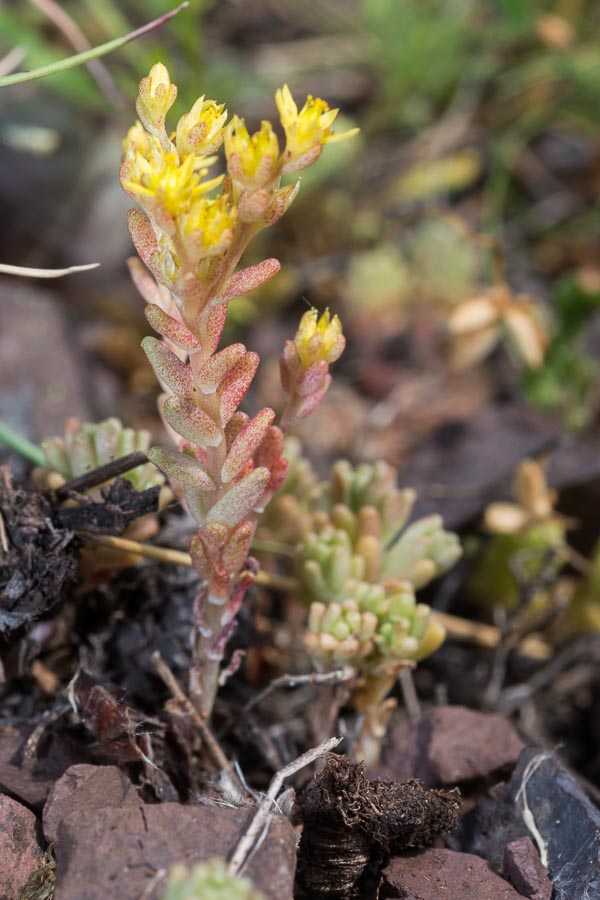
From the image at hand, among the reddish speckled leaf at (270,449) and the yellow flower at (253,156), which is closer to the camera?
the yellow flower at (253,156)

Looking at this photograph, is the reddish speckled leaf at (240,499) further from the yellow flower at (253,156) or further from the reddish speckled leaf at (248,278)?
the yellow flower at (253,156)

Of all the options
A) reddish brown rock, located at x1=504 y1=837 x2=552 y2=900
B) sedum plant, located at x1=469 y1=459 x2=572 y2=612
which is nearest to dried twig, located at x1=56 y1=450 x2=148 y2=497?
reddish brown rock, located at x1=504 y1=837 x2=552 y2=900

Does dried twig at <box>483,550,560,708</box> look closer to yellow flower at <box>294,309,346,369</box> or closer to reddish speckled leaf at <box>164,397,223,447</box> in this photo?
yellow flower at <box>294,309,346,369</box>

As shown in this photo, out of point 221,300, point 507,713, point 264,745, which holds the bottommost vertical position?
point 507,713

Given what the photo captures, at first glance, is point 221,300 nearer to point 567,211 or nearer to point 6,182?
point 6,182

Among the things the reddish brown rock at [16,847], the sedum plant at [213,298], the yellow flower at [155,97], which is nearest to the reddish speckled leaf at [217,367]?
the sedum plant at [213,298]

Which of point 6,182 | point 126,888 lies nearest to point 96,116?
point 6,182

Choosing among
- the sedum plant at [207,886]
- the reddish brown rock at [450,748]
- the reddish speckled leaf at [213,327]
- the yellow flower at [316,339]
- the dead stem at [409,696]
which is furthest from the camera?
the dead stem at [409,696]
